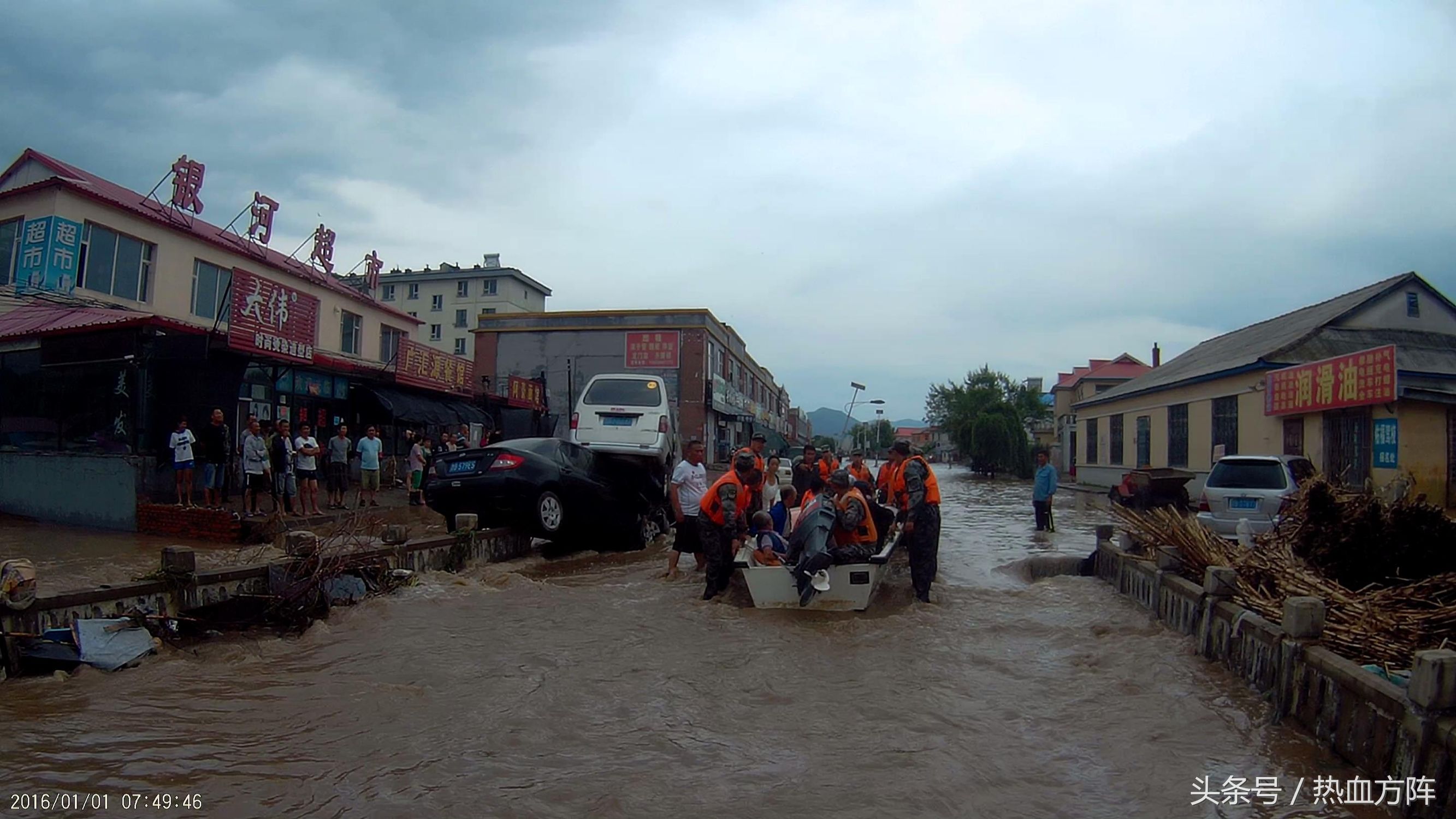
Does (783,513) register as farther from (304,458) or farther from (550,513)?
(304,458)

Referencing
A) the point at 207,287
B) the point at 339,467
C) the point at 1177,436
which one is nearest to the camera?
the point at 339,467

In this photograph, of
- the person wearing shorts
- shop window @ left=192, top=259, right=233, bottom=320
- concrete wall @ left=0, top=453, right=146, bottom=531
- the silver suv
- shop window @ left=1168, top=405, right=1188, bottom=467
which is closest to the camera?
the silver suv

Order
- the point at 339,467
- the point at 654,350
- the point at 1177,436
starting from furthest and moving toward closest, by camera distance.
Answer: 1. the point at 654,350
2. the point at 1177,436
3. the point at 339,467

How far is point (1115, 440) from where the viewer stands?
31.0 m

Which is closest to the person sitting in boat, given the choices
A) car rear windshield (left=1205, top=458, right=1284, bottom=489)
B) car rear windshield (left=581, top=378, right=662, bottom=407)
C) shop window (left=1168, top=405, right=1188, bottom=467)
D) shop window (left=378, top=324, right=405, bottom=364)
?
car rear windshield (left=581, top=378, right=662, bottom=407)

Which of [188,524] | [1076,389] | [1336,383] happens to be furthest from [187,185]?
[1076,389]

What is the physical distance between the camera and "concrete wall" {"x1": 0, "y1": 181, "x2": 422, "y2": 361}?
17.2 metres

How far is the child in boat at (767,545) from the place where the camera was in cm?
758

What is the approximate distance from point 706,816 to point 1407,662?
3716 millimetres

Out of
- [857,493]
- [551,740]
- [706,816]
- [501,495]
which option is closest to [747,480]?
[857,493]

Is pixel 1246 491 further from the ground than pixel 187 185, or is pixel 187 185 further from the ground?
pixel 187 185

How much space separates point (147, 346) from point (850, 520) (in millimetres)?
11174

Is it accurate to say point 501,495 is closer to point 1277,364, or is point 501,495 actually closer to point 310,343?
point 310,343

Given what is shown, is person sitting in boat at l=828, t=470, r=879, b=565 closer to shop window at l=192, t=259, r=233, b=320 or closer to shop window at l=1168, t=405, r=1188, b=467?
shop window at l=192, t=259, r=233, b=320
